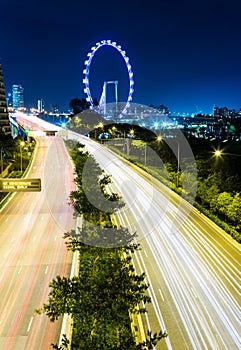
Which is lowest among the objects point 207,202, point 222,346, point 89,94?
point 222,346

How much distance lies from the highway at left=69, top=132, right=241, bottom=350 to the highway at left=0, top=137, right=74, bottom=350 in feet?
12.4

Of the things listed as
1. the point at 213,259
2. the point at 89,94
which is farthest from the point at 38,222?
the point at 89,94

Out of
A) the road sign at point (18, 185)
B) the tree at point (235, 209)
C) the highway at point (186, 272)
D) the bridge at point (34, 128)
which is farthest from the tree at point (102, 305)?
the bridge at point (34, 128)

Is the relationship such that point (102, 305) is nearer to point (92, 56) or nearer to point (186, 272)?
point (186, 272)

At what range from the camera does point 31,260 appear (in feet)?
61.8

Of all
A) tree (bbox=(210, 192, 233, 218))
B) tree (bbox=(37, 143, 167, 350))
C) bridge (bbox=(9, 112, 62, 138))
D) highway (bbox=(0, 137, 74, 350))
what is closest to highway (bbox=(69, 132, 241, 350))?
tree (bbox=(210, 192, 233, 218))

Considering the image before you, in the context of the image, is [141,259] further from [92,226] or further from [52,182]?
[52,182]

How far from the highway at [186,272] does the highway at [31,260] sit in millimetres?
3772

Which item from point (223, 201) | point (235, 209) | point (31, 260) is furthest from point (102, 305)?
point (223, 201)

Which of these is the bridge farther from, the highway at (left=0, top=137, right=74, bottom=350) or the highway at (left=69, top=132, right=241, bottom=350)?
the highway at (left=69, top=132, right=241, bottom=350)

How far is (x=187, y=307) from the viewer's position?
48.2 feet

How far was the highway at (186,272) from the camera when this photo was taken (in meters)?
13.2

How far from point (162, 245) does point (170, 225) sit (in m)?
3.84

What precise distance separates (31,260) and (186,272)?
24.8 ft
